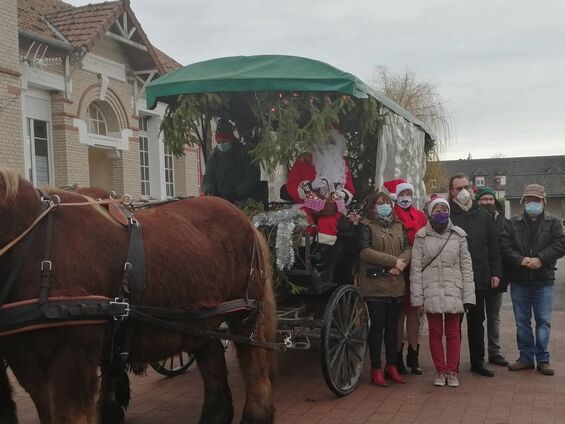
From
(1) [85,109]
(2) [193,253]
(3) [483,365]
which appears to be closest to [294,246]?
(2) [193,253]

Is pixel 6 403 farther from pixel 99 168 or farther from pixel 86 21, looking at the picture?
pixel 99 168

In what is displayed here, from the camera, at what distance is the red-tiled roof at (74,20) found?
1141 centimetres

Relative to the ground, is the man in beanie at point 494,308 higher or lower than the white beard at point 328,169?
lower

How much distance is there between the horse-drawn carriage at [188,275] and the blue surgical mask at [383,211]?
34 cm

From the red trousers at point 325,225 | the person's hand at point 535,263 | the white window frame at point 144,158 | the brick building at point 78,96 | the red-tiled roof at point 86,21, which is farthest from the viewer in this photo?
Result: the white window frame at point 144,158

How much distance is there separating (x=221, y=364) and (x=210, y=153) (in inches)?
99.3

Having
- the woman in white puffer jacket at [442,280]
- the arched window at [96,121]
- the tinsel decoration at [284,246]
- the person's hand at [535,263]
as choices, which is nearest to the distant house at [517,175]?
the arched window at [96,121]

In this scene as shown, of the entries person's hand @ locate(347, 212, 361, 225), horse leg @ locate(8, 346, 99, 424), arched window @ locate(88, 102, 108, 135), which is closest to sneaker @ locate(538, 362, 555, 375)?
person's hand @ locate(347, 212, 361, 225)

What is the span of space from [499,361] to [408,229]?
1754mm

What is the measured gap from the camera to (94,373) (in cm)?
301

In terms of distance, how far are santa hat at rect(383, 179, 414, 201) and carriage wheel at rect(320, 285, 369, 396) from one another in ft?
3.43

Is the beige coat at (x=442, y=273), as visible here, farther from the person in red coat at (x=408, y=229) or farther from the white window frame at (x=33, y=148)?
the white window frame at (x=33, y=148)

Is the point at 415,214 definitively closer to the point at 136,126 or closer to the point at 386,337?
the point at 386,337

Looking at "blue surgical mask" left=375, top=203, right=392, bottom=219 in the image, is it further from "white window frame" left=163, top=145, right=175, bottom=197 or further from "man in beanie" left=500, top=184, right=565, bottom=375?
"white window frame" left=163, top=145, right=175, bottom=197
